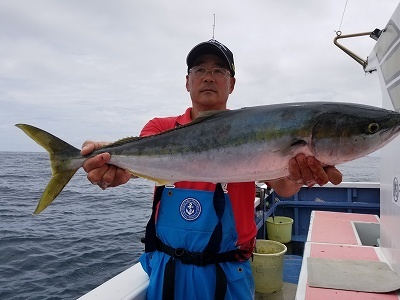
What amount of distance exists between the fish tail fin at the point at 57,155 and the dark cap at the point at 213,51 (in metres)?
1.42

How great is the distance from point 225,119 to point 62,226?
13.7 metres

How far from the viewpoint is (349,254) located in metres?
4.73

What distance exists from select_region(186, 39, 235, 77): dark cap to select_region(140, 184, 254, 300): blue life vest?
125 centimetres

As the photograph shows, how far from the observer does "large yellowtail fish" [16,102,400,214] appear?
2.49 metres

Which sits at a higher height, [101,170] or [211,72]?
[211,72]

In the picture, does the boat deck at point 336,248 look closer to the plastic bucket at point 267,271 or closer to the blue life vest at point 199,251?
the plastic bucket at point 267,271

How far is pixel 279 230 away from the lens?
8.59 m

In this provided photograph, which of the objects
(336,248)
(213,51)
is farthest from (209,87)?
(336,248)

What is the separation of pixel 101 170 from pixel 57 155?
421 mm

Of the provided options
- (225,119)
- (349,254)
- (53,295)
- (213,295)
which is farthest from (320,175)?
(53,295)

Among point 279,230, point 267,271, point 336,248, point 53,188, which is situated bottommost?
point 267,271

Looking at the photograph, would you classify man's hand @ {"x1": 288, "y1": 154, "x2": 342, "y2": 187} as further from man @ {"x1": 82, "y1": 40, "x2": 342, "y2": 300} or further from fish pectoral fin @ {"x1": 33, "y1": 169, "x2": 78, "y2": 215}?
fish pectoral fin @ {"x1": 33, "y1": 169, "x2": 78, "y2": 215}

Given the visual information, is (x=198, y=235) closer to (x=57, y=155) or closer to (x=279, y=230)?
(x=57, y=155)

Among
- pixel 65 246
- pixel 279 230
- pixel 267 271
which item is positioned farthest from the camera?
pixel 65 246
